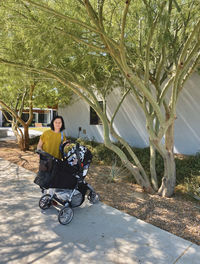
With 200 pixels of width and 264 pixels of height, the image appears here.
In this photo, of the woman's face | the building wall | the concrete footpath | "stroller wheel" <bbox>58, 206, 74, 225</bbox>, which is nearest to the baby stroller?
"stroller wheel" <bbox>58, 206, 74, 225</bbox>

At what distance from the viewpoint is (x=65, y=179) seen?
3256 mm

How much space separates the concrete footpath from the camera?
243 cm

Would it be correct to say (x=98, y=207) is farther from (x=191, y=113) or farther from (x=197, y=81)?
(x=197, y=81)

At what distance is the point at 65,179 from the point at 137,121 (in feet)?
20.2

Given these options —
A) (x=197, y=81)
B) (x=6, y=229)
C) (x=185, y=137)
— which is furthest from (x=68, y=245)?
(x=197, y=81)

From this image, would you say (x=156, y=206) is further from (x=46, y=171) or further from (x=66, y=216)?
(x=46, y=171)

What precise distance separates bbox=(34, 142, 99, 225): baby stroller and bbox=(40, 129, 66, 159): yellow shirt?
0.25 m

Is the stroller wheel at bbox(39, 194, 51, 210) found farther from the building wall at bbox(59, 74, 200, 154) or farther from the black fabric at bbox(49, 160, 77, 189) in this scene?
the building wall at bbox(59, 74, 200, 154)

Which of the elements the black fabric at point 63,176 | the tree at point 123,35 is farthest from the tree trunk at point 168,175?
the black fabric at point 63,176

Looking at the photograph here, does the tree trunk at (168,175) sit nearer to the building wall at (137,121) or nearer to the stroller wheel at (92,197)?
the stroller wheel at (92,197)

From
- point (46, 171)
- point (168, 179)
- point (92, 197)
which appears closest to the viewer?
point (46, 171)

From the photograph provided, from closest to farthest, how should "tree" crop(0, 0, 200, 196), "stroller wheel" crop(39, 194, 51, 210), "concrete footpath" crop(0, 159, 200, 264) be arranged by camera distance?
"concrete footpath" crop(0, 159, 200, 264)
"tree" crop(0, 0, 200, 196)
"stroller wheel" crop(39, 194, 51, 210)

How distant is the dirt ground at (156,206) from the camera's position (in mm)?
3227

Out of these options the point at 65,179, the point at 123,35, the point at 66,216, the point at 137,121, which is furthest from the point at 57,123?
the point at 137,121
